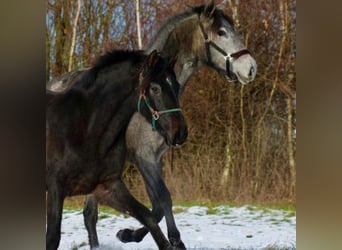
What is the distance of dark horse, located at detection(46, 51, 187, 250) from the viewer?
4023mm

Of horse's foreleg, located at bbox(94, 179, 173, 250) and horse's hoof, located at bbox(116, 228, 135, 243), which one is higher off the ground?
horse's foreleg, located at bbox(94, 179, 173, 250)

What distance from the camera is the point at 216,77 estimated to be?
436 centimetres

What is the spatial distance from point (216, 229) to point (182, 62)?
4.46 ft

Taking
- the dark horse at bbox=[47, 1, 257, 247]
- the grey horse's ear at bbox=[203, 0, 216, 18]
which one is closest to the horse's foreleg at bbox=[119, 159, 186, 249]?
A: the dark horse at bbox=[47, 1, 257, 247]

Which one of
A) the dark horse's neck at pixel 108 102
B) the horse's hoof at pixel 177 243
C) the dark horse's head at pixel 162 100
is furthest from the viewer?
the horse's hoof at pixel 177 243

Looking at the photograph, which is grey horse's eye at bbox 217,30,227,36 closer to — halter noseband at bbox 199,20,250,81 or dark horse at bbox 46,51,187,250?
halter noseband at bbox 199,20,250,81

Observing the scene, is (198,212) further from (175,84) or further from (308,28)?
(308,28)

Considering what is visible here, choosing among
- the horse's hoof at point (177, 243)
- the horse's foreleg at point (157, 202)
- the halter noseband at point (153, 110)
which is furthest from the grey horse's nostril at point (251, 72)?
the horse's hoof at point (177, 243)

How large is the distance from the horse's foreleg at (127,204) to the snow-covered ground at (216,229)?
286 millimetres

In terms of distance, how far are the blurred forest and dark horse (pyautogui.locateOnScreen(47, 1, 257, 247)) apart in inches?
2.8

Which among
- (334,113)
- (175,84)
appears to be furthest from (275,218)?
(175,84)

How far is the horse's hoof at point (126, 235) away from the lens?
14.1 ft

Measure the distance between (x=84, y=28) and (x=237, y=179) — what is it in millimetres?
1739

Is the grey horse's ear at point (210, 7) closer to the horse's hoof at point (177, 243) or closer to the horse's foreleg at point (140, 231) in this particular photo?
the horse's foreleg at point (140, 231)
